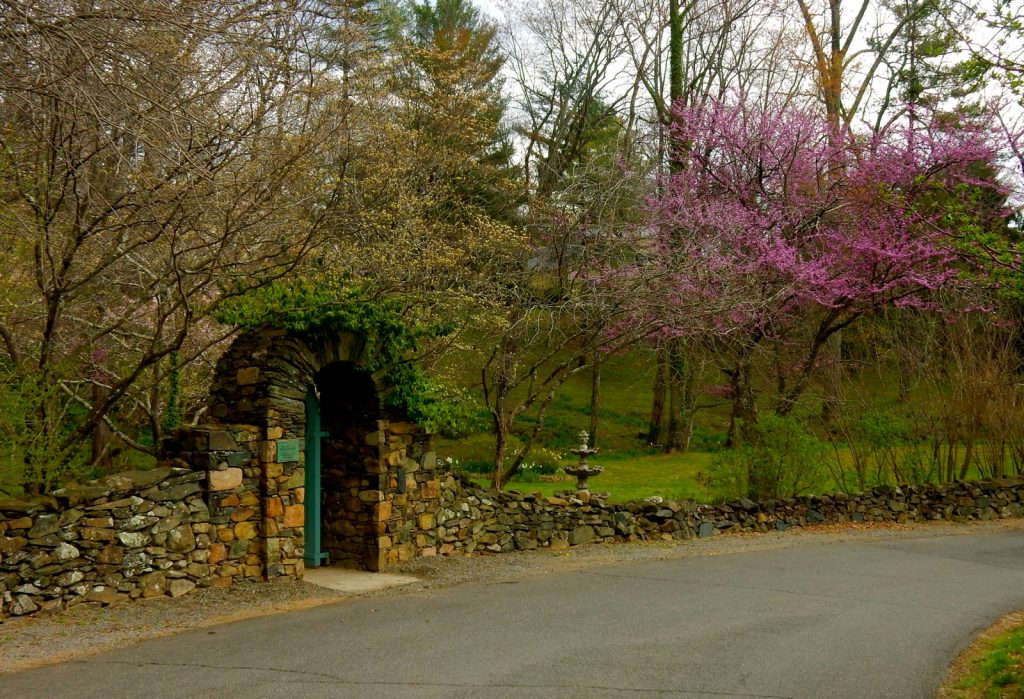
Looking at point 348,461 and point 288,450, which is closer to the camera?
point 288,450

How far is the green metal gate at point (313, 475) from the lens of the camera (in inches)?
452

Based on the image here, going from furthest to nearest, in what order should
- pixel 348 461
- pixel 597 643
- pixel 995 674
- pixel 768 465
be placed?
1. pixel 768 465
2. pixel 348 461
3. pixel 597 643
4. pixel 995 674

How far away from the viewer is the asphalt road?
6.74 m

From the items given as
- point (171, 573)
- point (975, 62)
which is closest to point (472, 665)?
point (171, 573)

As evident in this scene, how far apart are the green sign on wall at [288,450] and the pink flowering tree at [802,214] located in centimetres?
908

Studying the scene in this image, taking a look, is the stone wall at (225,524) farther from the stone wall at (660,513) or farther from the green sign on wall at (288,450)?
the green sign on wall at (288,450)

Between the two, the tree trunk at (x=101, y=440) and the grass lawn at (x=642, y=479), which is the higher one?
the tree trunk at (x=101, y=440)

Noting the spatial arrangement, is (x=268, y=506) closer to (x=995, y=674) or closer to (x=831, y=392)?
(x=995, y=674)

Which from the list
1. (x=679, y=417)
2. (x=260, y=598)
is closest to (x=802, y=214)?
(x=679, y=417)

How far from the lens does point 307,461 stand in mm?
11531

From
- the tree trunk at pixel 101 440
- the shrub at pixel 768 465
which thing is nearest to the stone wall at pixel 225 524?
the shrub at pixel 768 465

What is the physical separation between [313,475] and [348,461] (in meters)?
0.50

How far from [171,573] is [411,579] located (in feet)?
9.09

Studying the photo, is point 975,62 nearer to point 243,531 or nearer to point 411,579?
point 411,579
